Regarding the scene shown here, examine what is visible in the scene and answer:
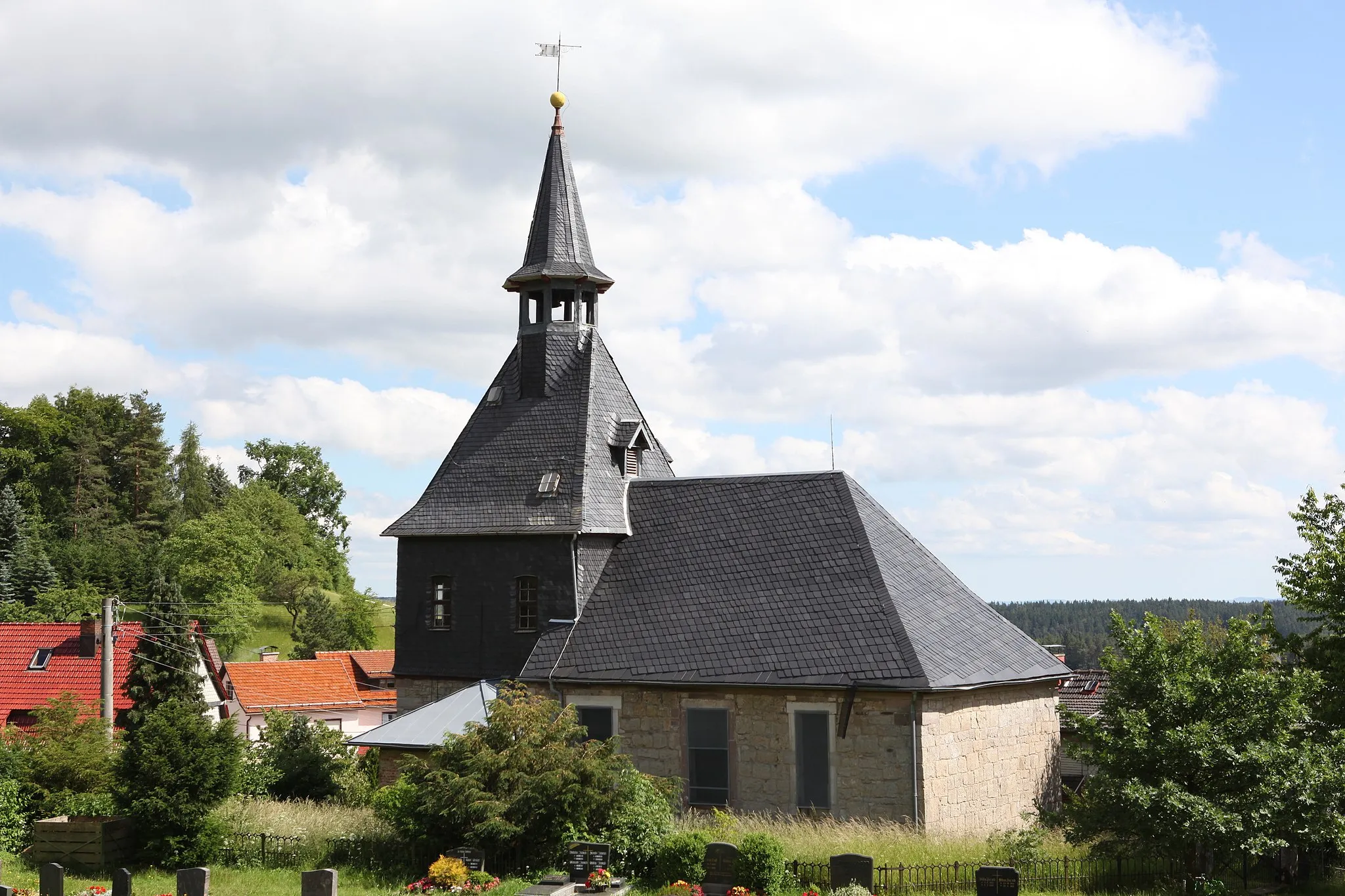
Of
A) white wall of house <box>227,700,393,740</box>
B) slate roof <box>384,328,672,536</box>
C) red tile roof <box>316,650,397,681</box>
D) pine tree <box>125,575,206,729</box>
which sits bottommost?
white wall of house <box>227,700,393,740</box>

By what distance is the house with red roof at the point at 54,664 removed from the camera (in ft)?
129

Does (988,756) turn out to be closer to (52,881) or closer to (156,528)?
(52,881)

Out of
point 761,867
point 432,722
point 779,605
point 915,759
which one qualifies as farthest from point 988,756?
point 432,722

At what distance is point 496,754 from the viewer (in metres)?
21.5

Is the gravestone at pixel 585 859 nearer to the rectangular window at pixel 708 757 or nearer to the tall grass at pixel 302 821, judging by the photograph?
the tall grass at pixel 302 821

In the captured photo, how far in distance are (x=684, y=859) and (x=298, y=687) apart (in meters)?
36.0

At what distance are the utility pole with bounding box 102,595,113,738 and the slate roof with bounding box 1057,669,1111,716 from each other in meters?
23.3

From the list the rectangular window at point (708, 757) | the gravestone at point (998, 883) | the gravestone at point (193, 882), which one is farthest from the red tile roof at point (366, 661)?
the gravestone at point (998, 883)

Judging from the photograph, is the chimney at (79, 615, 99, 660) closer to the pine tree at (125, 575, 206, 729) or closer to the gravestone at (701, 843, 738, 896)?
the pine tree at (125, 575, 206, 729)

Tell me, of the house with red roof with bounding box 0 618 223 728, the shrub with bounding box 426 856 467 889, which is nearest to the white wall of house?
the house with red roof with bounding box 0 618 223 728

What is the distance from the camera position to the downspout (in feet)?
75.3

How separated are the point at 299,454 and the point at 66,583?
26823 mm

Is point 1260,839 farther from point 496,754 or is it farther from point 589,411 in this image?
point 589,411

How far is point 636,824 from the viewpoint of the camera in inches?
829
